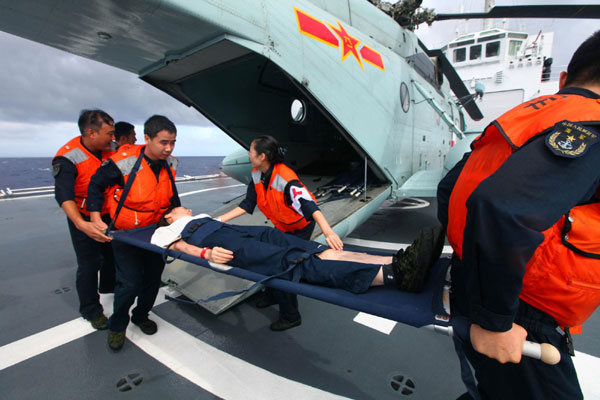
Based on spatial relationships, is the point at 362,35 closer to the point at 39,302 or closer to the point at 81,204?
the point at 81,204

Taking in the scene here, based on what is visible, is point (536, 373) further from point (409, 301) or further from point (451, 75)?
point (451, 75)

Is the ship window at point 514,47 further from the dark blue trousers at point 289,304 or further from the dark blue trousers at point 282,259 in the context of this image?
the dark blue trousers at point 282,259

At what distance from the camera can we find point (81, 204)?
9.44ft

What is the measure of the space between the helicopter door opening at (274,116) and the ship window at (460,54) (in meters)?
17.3

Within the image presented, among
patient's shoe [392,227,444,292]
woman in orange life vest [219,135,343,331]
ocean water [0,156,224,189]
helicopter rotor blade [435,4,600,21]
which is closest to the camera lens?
patient's shoe [392,227,444,292]

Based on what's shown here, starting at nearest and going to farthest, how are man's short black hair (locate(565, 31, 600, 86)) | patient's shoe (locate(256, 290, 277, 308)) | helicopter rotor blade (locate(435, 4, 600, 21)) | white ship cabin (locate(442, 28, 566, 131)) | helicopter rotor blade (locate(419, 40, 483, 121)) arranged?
man's short black hair (locate(565, 31, 600, 86)), patient's shoe (locate(256, 290, 277, 308)), helicopter rotor blade (locate(435, 4, 600, 21)), helicopter rotor blade (locate(419, 40, 483, 121)), white ship cabin (locate(442, 28, 566, 131))

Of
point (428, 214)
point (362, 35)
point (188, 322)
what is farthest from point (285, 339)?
point (428, 214)

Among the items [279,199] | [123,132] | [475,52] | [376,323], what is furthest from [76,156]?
[475,52]

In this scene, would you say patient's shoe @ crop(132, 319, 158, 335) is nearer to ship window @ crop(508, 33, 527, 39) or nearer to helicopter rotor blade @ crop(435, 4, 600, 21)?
helicopter rotor blade @ crop(435, 4, 600, 21)

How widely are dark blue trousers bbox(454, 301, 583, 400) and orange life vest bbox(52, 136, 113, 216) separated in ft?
10.7

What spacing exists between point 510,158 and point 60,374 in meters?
3.14

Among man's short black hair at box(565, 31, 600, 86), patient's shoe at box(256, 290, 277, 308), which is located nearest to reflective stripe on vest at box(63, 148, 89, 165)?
→ patient's shoe at box(256, 290, 277, 308)

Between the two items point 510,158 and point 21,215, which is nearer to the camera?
point 510,158

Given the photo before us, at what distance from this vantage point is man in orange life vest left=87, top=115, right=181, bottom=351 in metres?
2.36
